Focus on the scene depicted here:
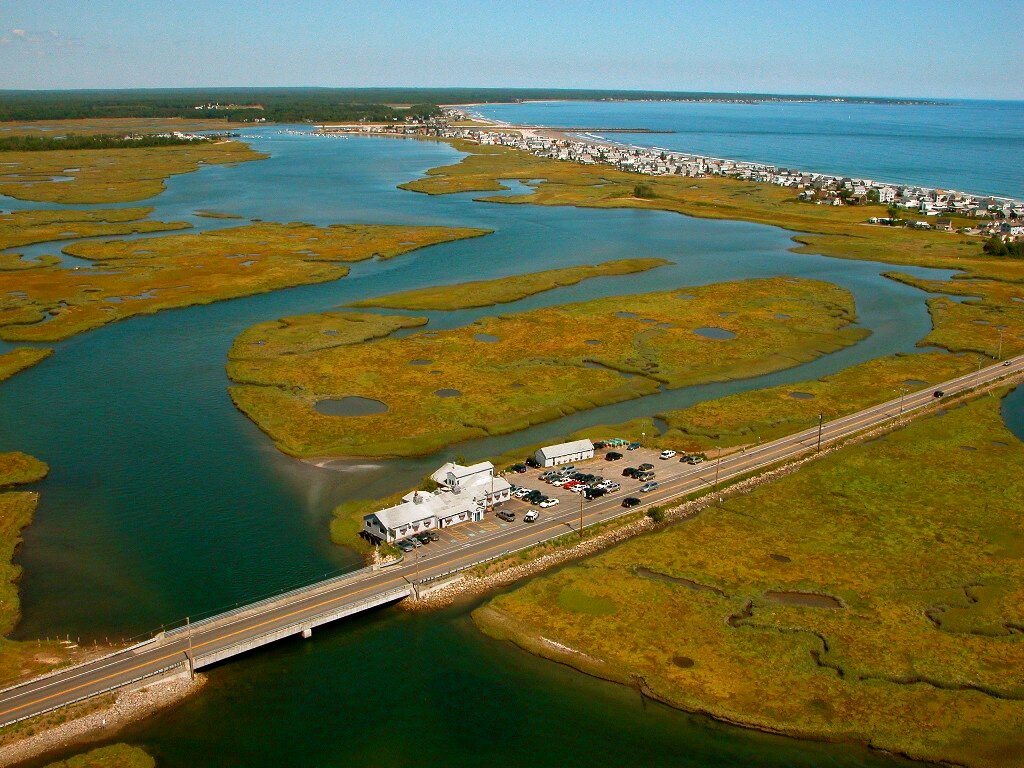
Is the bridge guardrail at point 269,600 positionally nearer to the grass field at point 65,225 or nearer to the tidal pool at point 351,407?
the tidal pool at point 351,407

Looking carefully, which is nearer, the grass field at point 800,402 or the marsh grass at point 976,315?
the grass field at point 800,402

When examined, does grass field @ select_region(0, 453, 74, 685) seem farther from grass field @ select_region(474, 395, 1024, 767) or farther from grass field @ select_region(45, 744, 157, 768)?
grass field @ select_region(474, 395, 1024, 767)

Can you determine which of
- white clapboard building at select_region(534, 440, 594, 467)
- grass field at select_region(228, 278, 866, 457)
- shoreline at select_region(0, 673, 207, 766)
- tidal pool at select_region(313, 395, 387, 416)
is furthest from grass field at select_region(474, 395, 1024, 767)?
tidal pool at select_region(313, 395, 387, 416)

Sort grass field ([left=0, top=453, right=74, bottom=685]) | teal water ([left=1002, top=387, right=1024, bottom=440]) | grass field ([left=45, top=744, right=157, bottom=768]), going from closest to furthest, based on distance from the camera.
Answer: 1. grass field ([left=45, top=744, right=157, bottom=768])
2. grass field ([left=0, top=453, right=74, bottom=685])
3. teal water ([left=1002, top=387, right=1024, bottom=440])

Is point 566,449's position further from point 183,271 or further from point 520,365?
point 183,271

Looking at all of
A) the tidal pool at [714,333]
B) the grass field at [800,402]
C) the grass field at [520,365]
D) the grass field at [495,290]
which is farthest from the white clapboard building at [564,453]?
the grass field at [495,290]

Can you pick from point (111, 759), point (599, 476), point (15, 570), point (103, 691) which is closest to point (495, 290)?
point (599, 476)
